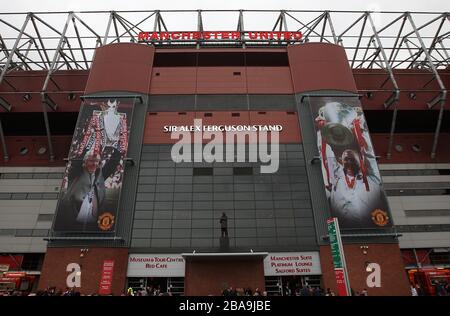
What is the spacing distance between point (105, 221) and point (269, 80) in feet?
87.2

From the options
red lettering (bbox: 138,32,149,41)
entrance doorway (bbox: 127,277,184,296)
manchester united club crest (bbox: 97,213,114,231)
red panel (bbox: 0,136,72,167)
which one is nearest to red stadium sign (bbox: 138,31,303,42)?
red lettering (bbox: 138,32,149,41)

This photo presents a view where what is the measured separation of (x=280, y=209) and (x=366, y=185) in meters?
9.24

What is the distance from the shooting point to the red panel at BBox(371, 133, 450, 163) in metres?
43.6

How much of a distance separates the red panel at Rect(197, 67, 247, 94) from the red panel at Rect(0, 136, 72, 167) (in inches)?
840

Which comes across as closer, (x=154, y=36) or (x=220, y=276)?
(x=220, y=276)

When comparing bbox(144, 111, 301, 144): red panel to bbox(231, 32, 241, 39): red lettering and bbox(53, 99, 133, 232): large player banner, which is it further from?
bbox(231, 32, 241, 39): red lettering

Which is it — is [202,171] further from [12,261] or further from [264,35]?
[12,261]

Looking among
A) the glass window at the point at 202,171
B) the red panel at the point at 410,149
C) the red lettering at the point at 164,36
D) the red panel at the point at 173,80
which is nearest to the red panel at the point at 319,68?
the red panel at the point at 410,149

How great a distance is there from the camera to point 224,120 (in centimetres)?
3853

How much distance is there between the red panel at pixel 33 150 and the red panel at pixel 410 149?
145 feet

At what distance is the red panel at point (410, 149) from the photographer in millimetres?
43575

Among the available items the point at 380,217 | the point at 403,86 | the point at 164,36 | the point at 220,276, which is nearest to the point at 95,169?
the point at 220,276

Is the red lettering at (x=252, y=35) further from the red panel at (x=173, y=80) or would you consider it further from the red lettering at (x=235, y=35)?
the red panel at (x=173, y=80)
